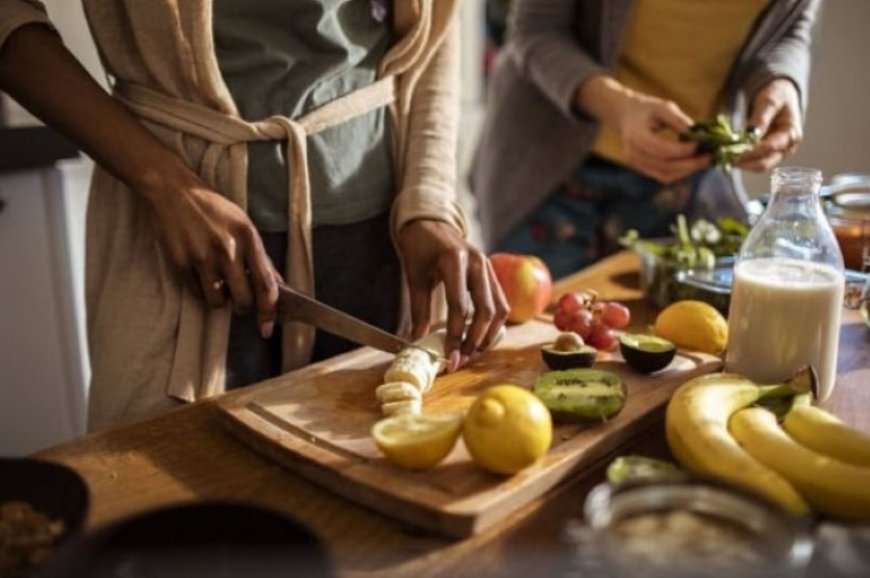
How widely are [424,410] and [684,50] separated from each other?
3.03ft

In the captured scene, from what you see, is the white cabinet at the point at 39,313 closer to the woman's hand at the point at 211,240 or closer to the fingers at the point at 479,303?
the woman's hand at the point at 211,240

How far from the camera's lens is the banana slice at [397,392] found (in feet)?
3.08

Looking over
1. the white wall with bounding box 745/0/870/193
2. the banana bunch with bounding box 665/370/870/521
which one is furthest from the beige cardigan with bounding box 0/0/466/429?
the white wall with bounding box 745/0/870/193

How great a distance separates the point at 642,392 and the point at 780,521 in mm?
410

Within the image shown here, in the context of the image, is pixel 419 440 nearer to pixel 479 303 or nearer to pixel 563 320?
pixel 479 303

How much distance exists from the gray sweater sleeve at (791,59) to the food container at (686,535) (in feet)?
3.41

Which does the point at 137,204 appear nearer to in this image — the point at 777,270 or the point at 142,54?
the point at 142,54

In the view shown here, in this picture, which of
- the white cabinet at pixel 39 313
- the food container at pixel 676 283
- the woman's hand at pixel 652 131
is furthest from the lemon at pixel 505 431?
the white cabinet at pixel 39 313

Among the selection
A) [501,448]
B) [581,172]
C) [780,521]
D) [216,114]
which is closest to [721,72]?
[581,172]

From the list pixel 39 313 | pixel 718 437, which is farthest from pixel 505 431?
pixel 39 313

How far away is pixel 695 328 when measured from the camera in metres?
1.13

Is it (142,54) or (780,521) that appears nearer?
(780,521)

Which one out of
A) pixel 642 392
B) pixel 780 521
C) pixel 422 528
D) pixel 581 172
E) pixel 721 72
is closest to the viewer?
pixel 780 521

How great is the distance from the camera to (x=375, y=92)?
1.16 meters
